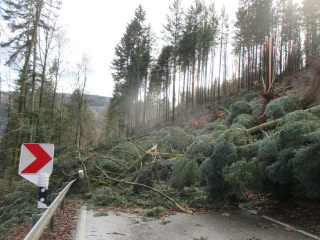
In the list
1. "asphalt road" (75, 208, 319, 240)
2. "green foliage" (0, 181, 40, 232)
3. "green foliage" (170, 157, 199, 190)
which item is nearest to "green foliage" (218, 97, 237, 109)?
"green foliage" (170, 157, 199, 190)

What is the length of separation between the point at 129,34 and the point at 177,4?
286 inches

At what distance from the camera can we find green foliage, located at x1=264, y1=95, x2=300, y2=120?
802 cm

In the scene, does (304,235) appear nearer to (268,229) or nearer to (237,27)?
(268,229)

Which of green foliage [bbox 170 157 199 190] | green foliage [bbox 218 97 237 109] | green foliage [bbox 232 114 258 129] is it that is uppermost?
green foliage [bbox 218 97 237 109]

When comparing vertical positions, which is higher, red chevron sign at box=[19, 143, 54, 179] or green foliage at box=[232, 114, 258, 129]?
green foliage at box=[232, 114, 258, 129]

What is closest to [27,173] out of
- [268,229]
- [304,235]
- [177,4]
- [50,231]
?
[50,231]

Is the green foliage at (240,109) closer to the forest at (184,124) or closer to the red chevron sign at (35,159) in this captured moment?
the forest at (184,124)

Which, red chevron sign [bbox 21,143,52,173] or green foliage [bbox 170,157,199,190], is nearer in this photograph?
red chevron sign [bbox 21,143,52,173]

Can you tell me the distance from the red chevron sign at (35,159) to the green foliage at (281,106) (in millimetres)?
7028

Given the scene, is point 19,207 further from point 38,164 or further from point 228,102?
point 228,102

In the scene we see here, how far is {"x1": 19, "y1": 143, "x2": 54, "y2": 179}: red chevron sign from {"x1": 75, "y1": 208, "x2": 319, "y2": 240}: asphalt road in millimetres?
1363

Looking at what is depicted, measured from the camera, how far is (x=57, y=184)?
844cm

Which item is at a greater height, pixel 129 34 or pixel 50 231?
pixel 129 34

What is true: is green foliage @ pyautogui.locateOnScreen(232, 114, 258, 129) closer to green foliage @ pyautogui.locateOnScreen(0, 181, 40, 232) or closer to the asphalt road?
the asphalt road
